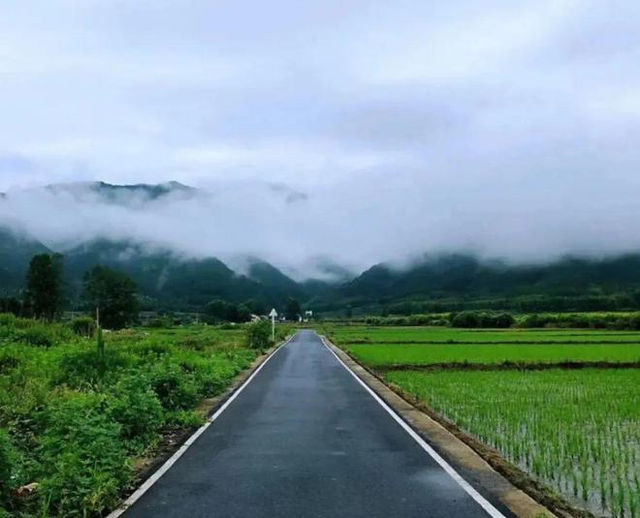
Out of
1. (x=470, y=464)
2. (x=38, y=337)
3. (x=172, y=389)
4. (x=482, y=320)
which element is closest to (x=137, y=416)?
(x=172, y=389)

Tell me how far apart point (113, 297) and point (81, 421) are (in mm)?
104813

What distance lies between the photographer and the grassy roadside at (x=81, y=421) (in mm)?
7020

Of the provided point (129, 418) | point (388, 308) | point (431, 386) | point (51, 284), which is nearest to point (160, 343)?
point (431, 386)

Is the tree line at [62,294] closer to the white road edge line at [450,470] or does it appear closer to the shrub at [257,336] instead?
the shrub at [257,336]

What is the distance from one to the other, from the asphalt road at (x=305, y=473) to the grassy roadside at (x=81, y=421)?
63 cm

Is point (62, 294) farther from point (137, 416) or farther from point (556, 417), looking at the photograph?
point (556, 417)

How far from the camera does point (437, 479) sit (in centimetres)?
820

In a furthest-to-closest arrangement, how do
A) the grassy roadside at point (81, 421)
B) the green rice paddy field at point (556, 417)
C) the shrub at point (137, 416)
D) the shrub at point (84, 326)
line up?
the shrub at point (84, 326)
the shrub at point (137, 416)
the green rice paddy field at point (556, 417)
the grassy roadside at point (81, 421)

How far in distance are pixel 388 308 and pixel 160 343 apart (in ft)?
567

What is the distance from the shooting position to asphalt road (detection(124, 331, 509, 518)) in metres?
6.79

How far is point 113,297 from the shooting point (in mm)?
109188

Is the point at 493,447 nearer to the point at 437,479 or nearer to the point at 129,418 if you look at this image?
the point at 437,479

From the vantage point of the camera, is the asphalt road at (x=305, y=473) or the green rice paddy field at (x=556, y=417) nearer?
the asphalt road at (x=305, y=473)

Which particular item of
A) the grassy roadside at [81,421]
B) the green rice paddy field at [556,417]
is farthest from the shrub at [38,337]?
the green rice paddy field at [556,417]
